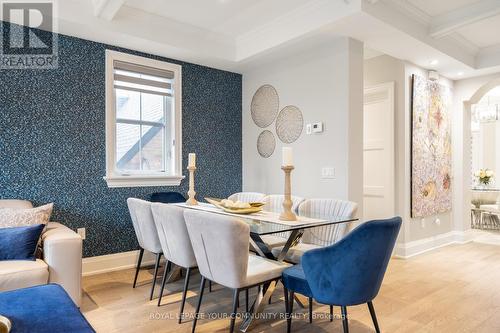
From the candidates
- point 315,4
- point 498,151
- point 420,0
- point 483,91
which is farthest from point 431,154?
point 498,151

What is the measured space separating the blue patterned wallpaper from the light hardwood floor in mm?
624

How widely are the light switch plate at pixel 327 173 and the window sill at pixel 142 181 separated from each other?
1758 mm

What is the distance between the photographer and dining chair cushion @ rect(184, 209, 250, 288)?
190 centimetres

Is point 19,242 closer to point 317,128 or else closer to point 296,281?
point 296,281

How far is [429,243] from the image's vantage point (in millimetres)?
4805

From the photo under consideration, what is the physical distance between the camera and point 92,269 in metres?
3.56

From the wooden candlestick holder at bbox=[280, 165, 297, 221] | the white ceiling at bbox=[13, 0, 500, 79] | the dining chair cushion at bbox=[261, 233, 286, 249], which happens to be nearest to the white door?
the white ceiling at bbox=[13, 0, 500, 79]

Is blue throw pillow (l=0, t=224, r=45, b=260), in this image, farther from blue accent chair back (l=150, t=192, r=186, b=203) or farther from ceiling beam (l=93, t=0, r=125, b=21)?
ceiling beam (l=93, t=0, r=125, b=21)

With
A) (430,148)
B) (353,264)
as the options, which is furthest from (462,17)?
(353,264)

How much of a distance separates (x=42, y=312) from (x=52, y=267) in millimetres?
1091

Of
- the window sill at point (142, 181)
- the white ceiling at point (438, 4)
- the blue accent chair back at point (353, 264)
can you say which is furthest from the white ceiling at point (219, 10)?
the blue accent chair back at point (353, 264)

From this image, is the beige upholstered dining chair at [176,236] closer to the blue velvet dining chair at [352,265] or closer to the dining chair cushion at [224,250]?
the dining chair cushion at [224,250]

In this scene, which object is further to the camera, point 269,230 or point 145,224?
point 145,224

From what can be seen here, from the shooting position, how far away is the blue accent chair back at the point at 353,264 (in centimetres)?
180
